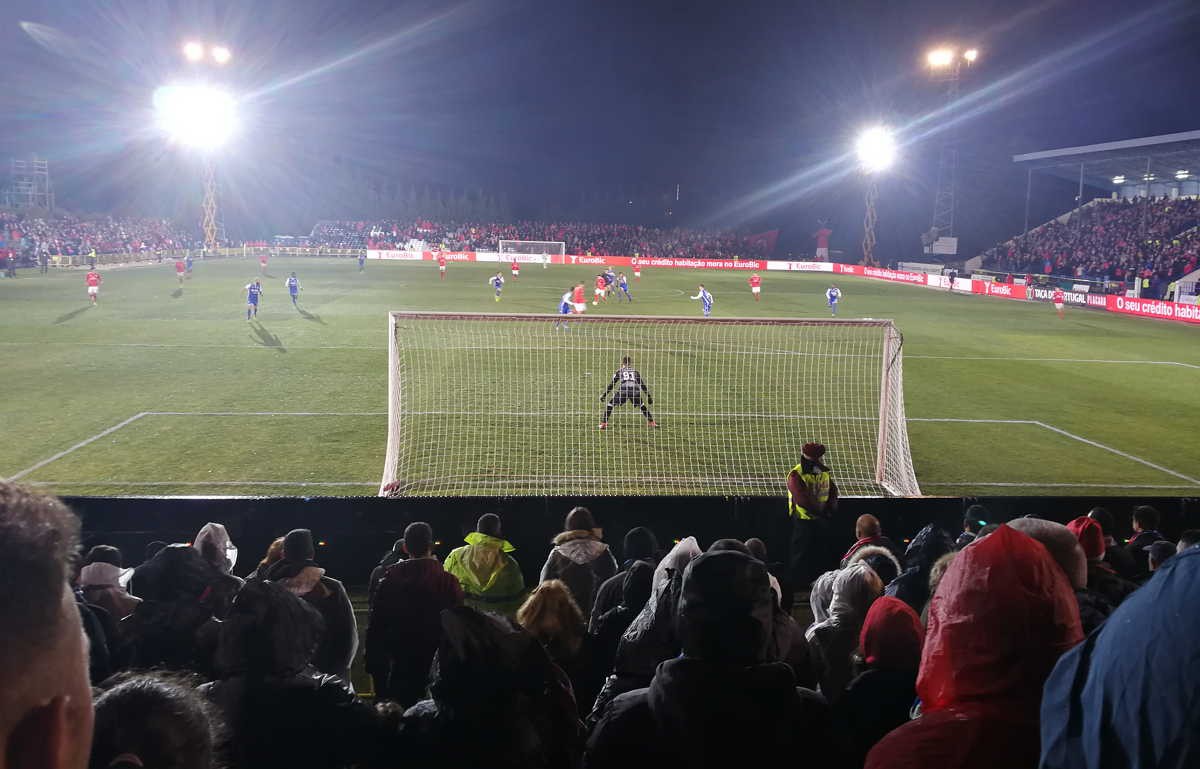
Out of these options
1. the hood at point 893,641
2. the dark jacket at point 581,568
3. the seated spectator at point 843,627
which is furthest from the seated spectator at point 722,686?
the dark jacket at point 581,568

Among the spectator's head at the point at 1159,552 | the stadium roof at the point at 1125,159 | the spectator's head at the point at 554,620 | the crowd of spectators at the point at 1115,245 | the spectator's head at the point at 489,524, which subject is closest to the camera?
the spectator's head at the point at 554,620

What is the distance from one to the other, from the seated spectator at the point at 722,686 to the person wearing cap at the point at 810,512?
235 inches

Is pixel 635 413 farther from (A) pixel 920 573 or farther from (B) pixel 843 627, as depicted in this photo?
(B) pixel 843 627

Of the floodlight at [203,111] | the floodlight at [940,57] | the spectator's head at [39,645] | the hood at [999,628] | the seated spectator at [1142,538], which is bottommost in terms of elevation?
the seated spectator at [1142,538]

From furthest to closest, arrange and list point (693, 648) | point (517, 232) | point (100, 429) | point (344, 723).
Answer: point (517, 232), point (100, 429), point (344, 723), point (693, 648)

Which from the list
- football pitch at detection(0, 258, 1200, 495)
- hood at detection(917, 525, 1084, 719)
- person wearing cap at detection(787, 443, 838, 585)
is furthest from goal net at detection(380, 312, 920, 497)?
hood at detection(917, 525, 1084, 719)

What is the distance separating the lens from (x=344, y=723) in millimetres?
3074

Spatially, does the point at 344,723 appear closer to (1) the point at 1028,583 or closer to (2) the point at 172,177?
(1) the point at 1028,583

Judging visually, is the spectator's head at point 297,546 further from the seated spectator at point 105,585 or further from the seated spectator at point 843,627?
the seated spectator at point 843,627

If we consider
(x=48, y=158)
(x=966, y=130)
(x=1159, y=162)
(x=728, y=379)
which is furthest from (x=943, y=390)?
(x=48, y=158)

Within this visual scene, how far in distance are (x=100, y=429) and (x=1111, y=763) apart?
15.9 metres

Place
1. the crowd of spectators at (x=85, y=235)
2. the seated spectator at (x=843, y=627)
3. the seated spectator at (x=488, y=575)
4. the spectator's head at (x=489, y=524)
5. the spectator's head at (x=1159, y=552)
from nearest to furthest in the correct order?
1. the seated spectator at (x=843, y=627)
2. the seated spectator at (x=488, y=575)
3. the spectator's head at (x=489, y=524)
4. the spectator's head at (x=1159, y=552)
5. the crowd of spectators at (x=85, y=235)

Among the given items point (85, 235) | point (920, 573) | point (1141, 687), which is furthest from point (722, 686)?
point (85, 235)

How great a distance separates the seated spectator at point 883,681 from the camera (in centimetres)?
335
